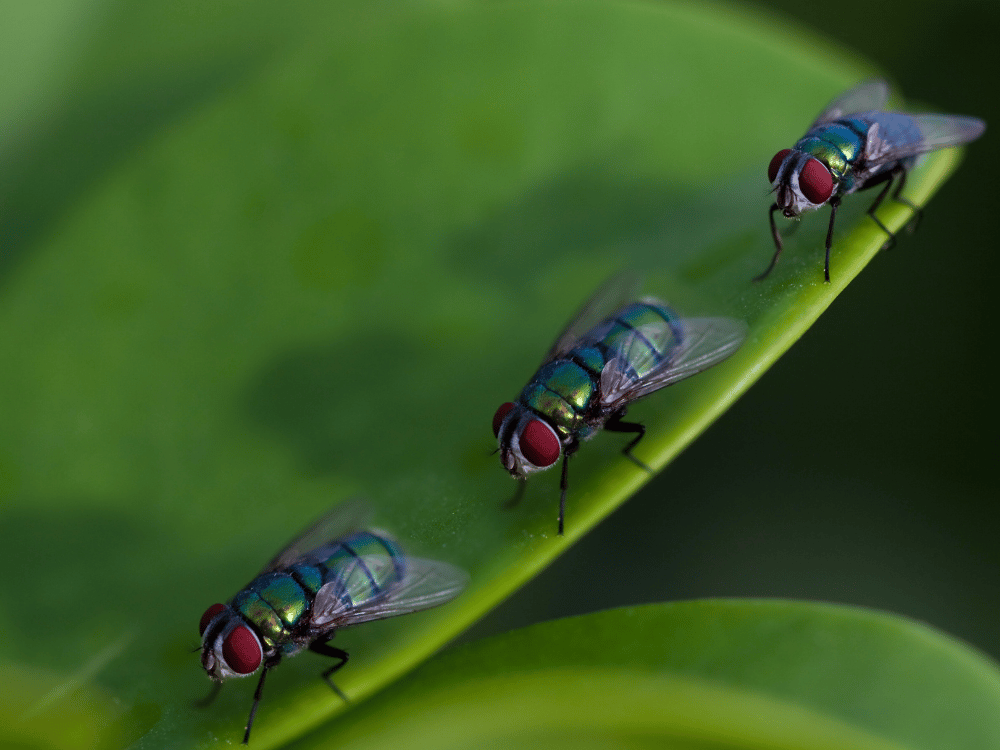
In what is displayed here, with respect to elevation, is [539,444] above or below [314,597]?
above

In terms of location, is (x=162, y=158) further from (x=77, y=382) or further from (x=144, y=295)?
(x=77, y=382)

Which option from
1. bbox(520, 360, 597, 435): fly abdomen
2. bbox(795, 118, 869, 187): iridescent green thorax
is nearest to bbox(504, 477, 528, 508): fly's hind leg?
bbox(520, 360, 597, 435): fly abdomen

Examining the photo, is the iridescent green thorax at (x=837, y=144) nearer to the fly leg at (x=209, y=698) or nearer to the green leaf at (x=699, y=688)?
the green leaf at (x=699, y=688)

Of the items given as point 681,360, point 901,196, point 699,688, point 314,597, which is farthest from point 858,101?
point 314,597

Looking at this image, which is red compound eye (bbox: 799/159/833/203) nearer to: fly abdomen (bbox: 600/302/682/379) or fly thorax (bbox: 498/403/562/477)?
fly abdomen (bbox: 600/302/682/379)

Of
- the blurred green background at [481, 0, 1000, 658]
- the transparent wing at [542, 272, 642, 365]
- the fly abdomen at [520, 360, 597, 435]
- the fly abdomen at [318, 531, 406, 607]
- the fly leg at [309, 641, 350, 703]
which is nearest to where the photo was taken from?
the fly leg at [309, 641, 350, 703]

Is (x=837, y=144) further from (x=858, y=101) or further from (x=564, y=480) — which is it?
(x=564, y=480)
